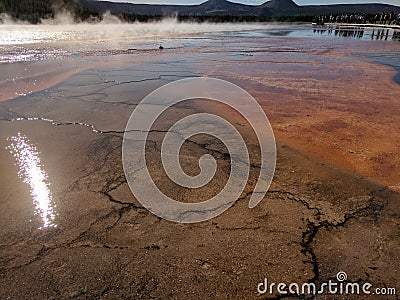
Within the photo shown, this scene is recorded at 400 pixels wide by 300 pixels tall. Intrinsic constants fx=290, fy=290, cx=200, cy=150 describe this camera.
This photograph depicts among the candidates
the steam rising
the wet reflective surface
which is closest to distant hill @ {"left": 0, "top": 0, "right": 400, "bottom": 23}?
the steam rising

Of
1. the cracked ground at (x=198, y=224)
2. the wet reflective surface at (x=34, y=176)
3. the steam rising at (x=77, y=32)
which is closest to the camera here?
the cracked ground at (x=198, y=224)

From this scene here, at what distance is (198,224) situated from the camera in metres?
2.09

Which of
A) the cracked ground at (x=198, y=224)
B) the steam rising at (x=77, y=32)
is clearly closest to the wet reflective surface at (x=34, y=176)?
the cracked ground at (x=198, y=224)

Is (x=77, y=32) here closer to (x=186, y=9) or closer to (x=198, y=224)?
(x=198, y=224)

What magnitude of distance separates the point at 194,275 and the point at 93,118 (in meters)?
3.17

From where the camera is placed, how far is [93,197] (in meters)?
2.39

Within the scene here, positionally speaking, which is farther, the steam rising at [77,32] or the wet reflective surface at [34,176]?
the steam rising at [77,32]

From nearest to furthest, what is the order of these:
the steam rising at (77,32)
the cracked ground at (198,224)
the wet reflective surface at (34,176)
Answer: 1. the cracked ground at (198,224)
2. the wet reflective surface at (34,176)
3. the steam rising at (77,32)

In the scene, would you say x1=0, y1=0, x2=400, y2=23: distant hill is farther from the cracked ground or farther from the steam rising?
the cracked ground

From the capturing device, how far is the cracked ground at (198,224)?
1.66 meters

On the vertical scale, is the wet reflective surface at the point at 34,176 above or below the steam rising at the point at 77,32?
below

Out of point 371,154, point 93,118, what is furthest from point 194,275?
point 93,118

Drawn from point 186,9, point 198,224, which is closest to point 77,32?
point 198,224

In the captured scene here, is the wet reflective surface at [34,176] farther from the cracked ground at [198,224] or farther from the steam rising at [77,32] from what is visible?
the steam rising at [77,32]
